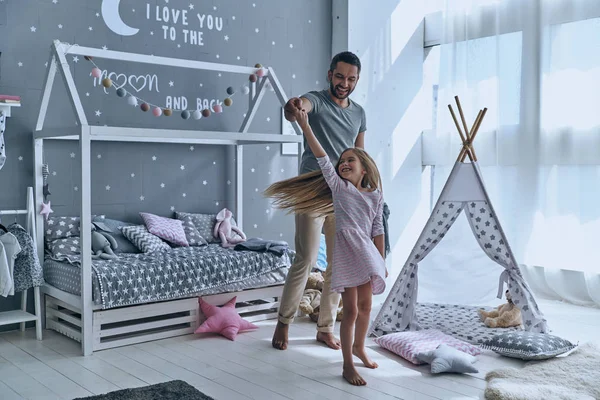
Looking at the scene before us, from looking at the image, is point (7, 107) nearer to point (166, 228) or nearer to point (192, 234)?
point (166, 228)

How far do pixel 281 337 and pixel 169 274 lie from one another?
2.13ft

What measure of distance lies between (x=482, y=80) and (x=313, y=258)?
229 centimetres

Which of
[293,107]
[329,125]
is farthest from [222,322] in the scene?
[293,107]

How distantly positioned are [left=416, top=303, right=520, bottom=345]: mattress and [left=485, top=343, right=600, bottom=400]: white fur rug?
1.45ft

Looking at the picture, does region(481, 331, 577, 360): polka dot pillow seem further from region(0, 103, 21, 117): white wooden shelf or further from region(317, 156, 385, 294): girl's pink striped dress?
region(0, 103, 21, 117): white wooden shelf

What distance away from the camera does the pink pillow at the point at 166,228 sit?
3932mm

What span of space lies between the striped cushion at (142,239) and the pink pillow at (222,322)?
454mm

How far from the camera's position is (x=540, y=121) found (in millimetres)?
4535

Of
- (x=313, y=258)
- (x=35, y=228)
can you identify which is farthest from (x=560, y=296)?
(x=35, y=228)

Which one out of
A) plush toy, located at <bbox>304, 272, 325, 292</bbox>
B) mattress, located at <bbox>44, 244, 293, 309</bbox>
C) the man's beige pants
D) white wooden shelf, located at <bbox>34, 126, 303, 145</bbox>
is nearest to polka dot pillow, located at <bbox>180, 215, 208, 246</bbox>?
mattress, located at <bbox>44, 244, 293, 309</bbox>

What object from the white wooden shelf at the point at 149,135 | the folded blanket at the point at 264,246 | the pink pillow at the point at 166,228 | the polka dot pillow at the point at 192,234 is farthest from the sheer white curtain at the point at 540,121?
the pink pillow at the point at 166,228

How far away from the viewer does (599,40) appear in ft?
14.0

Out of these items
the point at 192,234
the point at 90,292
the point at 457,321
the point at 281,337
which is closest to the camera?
the point at 90,292

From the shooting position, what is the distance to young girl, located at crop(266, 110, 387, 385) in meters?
2.78
